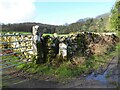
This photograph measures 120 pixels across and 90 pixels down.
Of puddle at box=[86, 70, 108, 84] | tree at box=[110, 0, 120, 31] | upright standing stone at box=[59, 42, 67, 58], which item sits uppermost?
tree at box=[110, 0, 120, 31]

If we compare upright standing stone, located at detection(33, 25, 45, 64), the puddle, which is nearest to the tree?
upright standing stone, located at detection(33, 25, 45, 64)

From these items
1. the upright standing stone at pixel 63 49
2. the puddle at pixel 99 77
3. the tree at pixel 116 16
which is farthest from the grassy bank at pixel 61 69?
the tree at pixel 116 16

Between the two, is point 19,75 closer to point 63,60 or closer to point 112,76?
point 63,60

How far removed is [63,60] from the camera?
12.3 metres

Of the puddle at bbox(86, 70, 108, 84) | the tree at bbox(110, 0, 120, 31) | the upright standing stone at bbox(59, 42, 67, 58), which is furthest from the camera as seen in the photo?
the tree at bbox(110, 0, 120, 31)

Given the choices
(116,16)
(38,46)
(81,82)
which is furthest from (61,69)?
(116,16)

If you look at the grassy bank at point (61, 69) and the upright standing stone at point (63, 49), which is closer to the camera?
the grassy bank at point (61, 69)

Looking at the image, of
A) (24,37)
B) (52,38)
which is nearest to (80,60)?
(52,38)

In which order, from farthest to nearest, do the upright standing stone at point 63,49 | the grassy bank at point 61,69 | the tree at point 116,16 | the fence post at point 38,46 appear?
the tree at point 116,16 < the upright standing stone at point 63,49 < the fence post at point 38,46 < the grassy bank at point 61,69

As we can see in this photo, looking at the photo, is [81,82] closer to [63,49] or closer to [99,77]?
[99,77]

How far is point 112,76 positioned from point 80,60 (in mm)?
2359

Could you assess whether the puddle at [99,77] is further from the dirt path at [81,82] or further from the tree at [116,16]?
the tree at [116,16]

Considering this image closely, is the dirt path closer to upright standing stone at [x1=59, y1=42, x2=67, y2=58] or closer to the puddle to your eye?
the puddle

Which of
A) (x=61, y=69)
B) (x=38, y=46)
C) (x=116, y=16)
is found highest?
(x=116, y=16)
